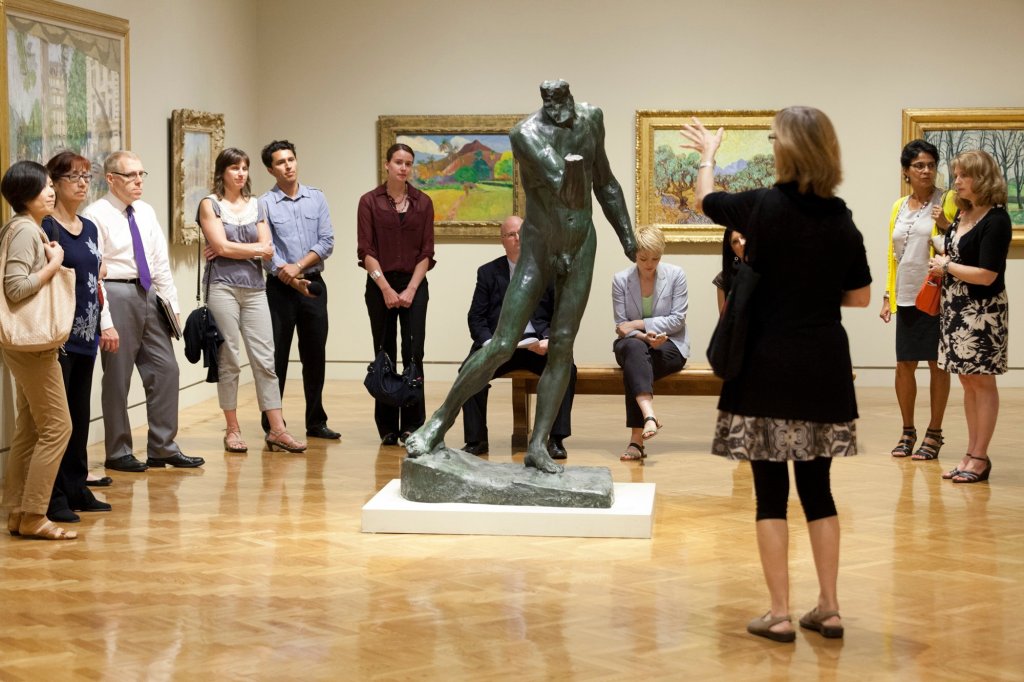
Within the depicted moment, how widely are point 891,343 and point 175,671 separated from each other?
375 inches

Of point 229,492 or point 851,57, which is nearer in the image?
point 229,492

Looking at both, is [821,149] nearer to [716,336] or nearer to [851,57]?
[716,336]

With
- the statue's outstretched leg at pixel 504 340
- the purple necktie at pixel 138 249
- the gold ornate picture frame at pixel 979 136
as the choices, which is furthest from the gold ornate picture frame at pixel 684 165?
the statue's outstretched leg at pixel 504 340

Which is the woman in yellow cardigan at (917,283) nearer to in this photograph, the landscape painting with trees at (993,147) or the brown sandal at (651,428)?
the brown sandal at (651,428)

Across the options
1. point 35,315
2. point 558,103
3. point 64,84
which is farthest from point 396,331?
point 35,315

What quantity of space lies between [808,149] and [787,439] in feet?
3.20

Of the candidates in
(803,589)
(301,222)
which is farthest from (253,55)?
(803,589)

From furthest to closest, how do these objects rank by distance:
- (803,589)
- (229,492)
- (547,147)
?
(229,492)
(547,147)
(803,589)

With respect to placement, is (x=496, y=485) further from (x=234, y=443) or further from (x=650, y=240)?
(x=234, y=443)

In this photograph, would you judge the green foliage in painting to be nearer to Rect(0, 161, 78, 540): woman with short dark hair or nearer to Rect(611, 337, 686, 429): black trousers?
Rect(0, 161, 78, 540): woman with short dark hair

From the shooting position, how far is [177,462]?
324 inches

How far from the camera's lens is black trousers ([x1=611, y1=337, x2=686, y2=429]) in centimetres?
849

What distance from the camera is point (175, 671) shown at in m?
4.38

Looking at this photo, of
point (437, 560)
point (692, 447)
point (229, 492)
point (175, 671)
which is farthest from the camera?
point (692, 447)
